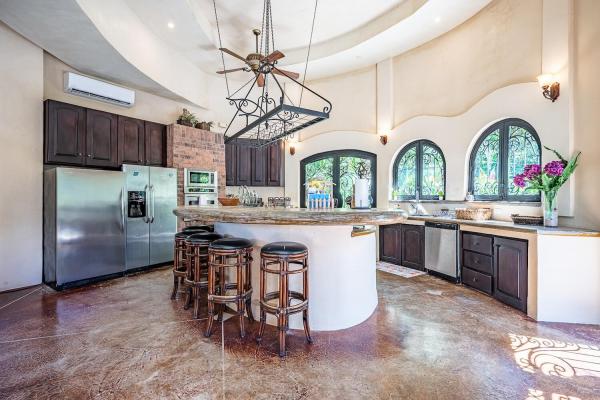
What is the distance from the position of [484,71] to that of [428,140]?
1315 mm

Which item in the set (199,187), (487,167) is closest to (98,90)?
(199,187)

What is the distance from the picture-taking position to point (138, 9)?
14.1 ft

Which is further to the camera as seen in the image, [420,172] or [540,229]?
[420,172]

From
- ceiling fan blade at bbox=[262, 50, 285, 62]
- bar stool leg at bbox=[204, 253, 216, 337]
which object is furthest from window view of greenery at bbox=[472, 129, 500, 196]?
bar stool leg at bbox=[204, 253, 216, 337]

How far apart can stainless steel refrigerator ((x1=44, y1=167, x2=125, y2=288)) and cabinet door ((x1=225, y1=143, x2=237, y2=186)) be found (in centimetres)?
217

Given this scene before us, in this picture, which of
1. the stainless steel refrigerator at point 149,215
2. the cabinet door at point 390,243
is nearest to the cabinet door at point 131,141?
the stainless steel refrigerator at point 149,215

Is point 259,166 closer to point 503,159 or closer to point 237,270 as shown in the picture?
point 237,270

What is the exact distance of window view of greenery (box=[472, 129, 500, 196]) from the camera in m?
4.32

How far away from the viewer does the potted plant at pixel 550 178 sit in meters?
3.20

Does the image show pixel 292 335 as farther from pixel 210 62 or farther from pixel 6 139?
pixel 210 62

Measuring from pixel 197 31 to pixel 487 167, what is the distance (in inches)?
200

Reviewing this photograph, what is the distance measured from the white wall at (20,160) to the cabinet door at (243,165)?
3.27 m

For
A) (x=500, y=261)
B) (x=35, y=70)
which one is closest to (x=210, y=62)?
(x=35, y=70)

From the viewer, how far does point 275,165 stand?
6.86 m
